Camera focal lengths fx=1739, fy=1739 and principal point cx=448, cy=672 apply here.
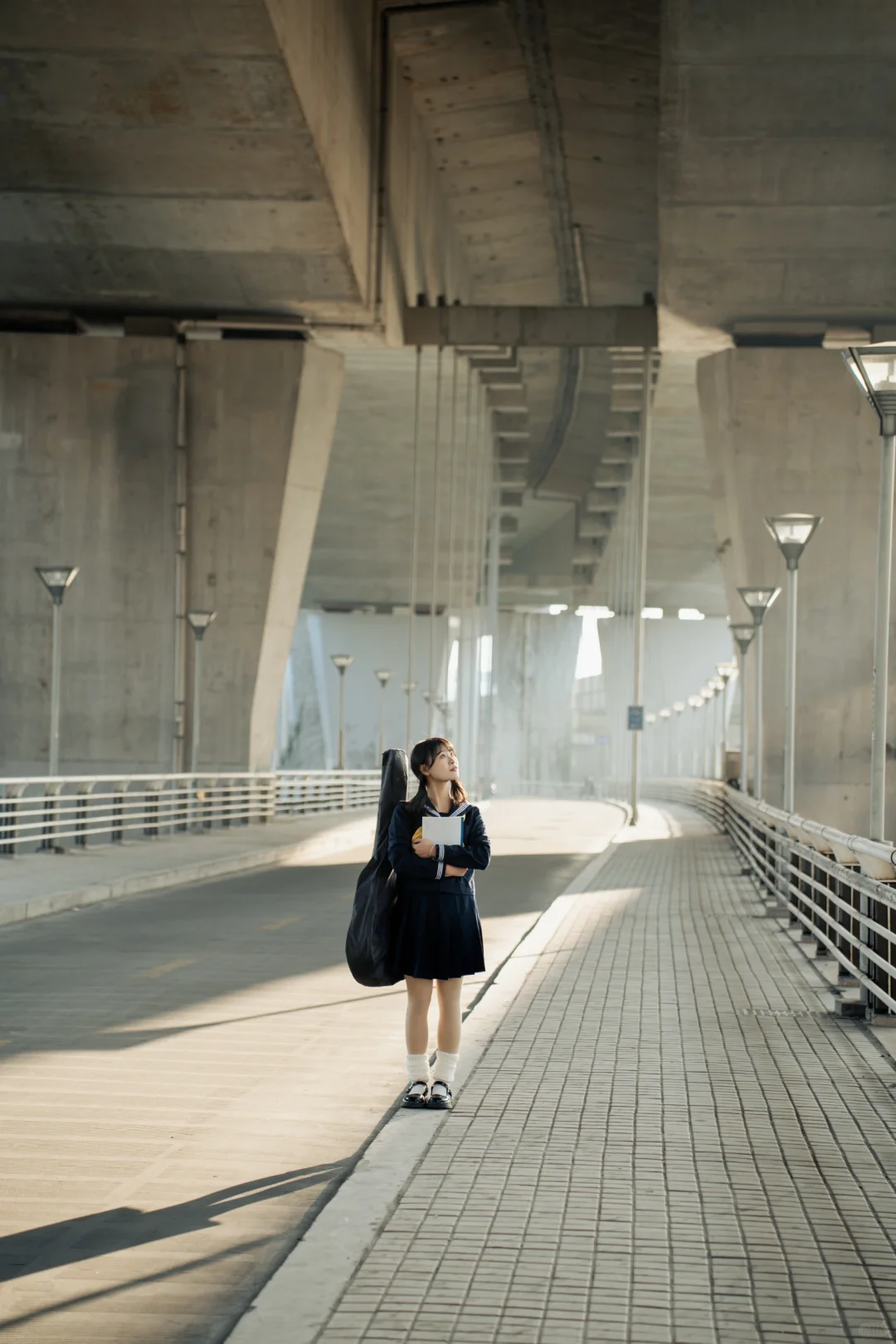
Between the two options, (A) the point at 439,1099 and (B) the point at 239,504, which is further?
(B) the point at 239,504

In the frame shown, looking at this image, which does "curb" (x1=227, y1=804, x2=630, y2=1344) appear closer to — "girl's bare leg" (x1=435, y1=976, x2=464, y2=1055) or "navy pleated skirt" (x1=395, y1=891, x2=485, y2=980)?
"girl's bare leg" (x1=435, y1=976, x2=464, y2=1055)

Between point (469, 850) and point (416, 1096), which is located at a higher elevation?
point (469, 850)

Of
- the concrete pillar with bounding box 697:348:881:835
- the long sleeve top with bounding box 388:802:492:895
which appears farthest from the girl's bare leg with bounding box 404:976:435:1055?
the concrete pillar with bounding box 697:348:881:835

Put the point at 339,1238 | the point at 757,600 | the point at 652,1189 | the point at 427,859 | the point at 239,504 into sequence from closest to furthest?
the point at 339,1238
the point at 652,1189
the point at 427,859
the point at 757,600
the point at 239,504

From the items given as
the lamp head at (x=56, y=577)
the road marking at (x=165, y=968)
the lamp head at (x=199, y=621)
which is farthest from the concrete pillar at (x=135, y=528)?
the road marking at (x=165, y=968)

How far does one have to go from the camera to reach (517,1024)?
29.9ft

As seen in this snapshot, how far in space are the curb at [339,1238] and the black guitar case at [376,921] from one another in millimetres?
559

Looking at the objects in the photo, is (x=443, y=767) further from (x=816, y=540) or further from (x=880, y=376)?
(x=816, y=540)

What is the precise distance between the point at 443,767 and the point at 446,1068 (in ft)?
3.98

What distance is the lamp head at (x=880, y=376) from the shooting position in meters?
12.5

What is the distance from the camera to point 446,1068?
700 cm

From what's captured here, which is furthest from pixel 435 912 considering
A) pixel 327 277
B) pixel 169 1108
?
pixel 327 277

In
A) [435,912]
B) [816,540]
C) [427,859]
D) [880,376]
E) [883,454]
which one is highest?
[816,540]

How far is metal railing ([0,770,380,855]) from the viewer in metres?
23.3
